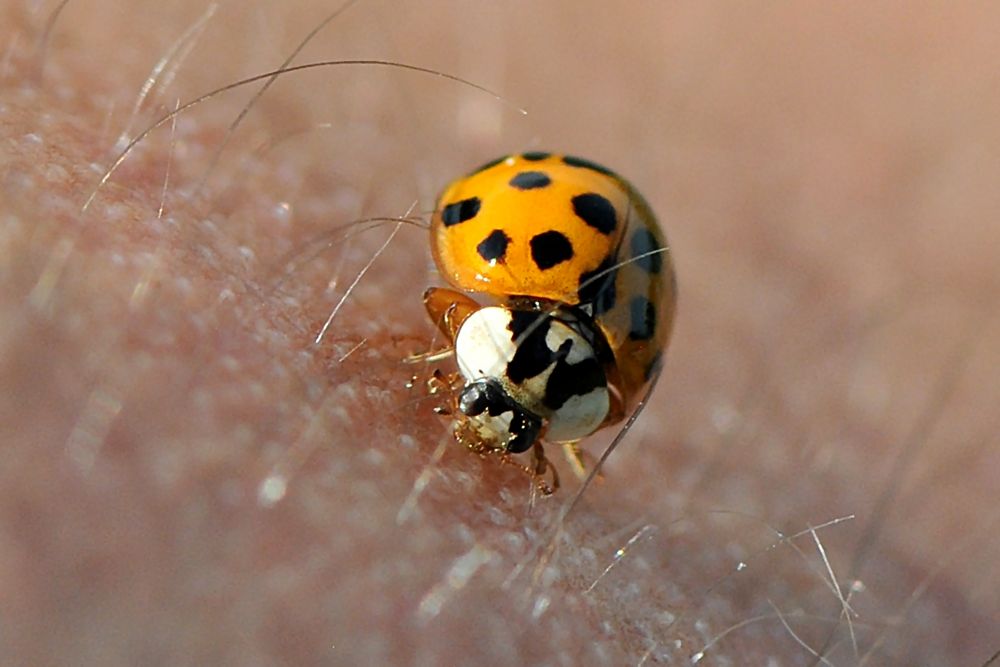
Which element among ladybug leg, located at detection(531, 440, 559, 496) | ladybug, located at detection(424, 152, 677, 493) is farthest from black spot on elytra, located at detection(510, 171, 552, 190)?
ladybug leg, located at detection(531, 440, 559, 496)

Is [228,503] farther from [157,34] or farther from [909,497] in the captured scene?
[909,497]

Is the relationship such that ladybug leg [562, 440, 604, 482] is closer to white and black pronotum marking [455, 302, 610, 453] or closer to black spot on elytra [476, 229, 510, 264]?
white and black pronotum marking [455, 302, 610, 453]

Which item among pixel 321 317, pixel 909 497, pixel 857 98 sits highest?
pixel 321 317

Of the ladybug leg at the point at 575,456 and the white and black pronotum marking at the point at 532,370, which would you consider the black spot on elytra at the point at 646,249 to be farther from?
the ladybug leg at the point at 575,456

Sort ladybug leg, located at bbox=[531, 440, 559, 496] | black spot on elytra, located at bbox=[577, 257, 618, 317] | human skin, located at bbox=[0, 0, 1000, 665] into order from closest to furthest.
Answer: human skin, located at bbox=[0, 0, 1000, 665] < ladybug leg, located at bbox=[531, 440, 559, 496] < black spot on elytra, located at bbox=[577, 257, 618, 317]

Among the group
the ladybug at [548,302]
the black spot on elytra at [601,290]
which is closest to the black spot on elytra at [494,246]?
the ladybug at [548,302]

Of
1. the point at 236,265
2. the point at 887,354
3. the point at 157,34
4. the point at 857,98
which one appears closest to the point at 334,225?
the point at 236,265

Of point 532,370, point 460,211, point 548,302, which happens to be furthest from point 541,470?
point 460,211

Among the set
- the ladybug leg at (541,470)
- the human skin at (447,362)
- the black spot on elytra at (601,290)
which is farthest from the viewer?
the black spot on elytra at (601,290)
